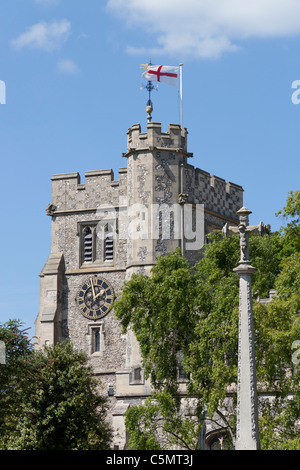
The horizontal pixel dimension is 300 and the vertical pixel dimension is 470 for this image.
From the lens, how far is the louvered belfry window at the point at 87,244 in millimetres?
58344

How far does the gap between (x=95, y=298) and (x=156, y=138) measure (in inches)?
354

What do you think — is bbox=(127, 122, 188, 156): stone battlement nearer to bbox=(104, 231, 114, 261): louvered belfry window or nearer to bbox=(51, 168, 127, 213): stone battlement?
bbox=(51, 168, 127, 213): stone battlement

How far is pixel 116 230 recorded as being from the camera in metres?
57.6

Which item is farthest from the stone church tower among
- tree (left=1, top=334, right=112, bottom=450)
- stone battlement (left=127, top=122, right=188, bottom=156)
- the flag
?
tree (left=1, top=334, right=112, bottom=450)

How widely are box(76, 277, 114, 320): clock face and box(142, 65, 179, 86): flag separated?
10785mm

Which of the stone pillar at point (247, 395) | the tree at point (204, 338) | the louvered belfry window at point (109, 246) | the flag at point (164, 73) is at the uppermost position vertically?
the flag at point (164, 73)

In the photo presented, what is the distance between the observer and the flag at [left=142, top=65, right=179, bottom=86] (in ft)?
186

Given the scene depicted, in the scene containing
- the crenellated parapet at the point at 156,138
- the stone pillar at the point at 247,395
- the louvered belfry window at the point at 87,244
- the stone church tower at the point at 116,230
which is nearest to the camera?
the stone pillar at the point at 247,395

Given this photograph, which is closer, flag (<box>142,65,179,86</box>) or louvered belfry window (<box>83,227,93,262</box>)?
flag (<box>142,65,179,86</box>)

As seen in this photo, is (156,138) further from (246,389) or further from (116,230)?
(246,389)

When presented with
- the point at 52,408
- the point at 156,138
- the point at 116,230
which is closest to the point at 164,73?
the point at 156,138

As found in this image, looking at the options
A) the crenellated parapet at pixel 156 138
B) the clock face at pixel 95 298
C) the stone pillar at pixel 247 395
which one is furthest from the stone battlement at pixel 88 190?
the stone pillar at pixel 247 395

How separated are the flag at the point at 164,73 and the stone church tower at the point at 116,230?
2646mm

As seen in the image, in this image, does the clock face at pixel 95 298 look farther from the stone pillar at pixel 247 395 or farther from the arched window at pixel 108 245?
the stone pillar at pixel 247 395
